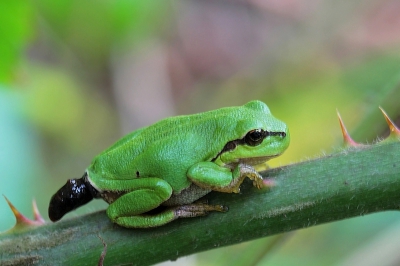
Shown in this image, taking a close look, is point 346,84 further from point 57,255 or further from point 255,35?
point 57,255

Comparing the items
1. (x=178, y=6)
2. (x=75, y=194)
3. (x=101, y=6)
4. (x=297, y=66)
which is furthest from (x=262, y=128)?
(x=178, y=6)

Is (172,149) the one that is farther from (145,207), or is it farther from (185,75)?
(185,75)

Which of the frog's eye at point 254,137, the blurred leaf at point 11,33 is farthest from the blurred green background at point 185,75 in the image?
the frog's eye at point 254,137

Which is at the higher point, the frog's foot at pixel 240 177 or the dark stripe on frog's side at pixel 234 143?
Result: the dark stripe on frog's side at pixel 234 143

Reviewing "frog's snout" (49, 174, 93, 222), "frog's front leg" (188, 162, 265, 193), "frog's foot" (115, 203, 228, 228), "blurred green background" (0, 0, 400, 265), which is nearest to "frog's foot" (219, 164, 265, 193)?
"frog's front leg" (188, 162, 265, 193)

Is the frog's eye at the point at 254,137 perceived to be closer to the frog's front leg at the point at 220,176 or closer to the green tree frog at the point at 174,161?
the green tree frog at the point at 174,161

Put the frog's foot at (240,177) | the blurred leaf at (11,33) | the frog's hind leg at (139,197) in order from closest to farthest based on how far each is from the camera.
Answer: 1. the frog's foot at (240,177)
2. the frog's hind leg at (139,197)
3. the blurred leaf at (11,33)
